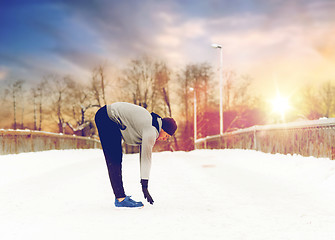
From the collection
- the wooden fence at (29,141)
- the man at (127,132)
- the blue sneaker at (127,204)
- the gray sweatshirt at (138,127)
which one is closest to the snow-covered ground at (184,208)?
the blue sneaker at (127,204)

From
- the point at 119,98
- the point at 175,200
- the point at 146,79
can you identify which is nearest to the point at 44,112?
the point at 119,98

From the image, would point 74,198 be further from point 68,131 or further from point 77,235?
point 68,131

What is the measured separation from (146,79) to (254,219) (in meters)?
46.1

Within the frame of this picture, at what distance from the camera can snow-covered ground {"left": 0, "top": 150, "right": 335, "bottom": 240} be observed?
405 cm

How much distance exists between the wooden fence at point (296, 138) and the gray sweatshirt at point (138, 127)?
5.53m

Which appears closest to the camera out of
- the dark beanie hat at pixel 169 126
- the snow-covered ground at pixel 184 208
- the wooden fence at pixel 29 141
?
the snow-covered ground at pixel 184 208

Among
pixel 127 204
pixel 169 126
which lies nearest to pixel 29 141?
pixel 127 204

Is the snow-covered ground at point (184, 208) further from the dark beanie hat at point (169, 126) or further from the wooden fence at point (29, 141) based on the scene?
the wooden fence at point (29, 141)

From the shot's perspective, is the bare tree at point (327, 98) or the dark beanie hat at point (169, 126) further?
the bare tree at point (327, 98)

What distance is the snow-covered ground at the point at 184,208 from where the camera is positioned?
4.05 m

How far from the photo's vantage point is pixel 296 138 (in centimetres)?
→ 1114

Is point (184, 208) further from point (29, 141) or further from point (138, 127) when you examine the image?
point (29, 141)

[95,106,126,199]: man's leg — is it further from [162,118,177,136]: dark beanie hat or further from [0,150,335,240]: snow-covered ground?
[162,118,177,136]: dark beanie hat

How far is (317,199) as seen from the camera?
6145 millimetres
